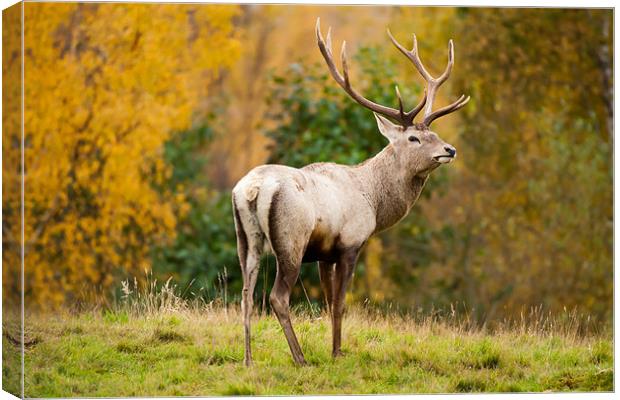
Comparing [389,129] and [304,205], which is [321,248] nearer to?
[304,205]

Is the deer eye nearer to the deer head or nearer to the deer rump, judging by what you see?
the deer head

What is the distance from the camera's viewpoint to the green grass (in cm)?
804

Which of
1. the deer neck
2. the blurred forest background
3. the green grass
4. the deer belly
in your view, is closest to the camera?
the green grass

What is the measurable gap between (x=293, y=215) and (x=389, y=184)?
52.1 inches

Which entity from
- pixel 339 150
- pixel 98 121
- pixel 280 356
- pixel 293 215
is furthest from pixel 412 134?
pixel 339 150

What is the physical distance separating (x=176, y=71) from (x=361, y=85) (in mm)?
A: 2755

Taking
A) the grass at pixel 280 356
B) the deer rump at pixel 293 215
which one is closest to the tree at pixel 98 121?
the grass at pixel 280 356

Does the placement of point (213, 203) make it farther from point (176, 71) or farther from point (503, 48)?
point (503, 48)

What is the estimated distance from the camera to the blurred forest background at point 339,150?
13.6 m

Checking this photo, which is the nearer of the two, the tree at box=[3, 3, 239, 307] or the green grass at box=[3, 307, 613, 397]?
the green grass at box=[3, 307, 613, 397]

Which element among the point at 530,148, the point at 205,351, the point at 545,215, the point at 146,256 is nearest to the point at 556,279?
the point at 545,215

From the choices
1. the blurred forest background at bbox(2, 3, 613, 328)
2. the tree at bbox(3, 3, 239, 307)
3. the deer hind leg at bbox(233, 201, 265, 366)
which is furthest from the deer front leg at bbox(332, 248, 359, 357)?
the tree at bbox(3, 3, 239, 307)

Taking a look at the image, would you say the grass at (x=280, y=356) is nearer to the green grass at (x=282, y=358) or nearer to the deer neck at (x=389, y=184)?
the green grass at (x=282, y=358)

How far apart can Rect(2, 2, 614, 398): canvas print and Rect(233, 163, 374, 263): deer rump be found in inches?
0.7
